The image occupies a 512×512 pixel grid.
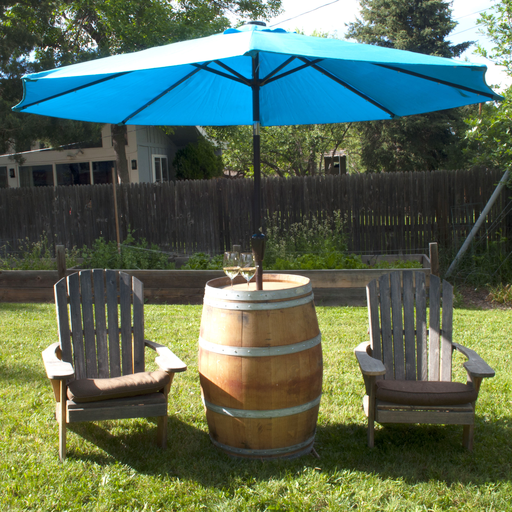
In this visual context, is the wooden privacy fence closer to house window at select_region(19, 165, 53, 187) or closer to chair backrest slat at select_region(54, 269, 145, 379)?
chair backrest slat at select_region(54, 269, 145, 379)

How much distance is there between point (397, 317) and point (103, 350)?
7.15 feet

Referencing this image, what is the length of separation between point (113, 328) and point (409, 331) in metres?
2.19

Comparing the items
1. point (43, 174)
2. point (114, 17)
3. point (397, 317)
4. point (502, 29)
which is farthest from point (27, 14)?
point (397, 317)

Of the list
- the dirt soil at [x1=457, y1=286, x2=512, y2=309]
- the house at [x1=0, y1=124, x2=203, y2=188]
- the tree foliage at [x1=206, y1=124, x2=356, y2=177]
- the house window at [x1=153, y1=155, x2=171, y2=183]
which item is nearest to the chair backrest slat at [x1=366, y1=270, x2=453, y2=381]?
the dirt soil at [x1=457, y1=286, x2=512, y2=309]

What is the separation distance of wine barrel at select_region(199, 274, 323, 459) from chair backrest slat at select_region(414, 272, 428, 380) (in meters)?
0.96

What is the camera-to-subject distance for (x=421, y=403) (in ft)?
9.60

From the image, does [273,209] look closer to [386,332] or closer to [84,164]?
[386,332]

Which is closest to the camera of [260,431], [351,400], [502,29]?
[260,431]

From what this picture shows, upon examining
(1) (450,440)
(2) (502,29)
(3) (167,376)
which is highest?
(2) (502,29)

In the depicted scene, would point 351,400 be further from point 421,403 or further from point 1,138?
point 1,138

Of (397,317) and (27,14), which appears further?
(27,14)

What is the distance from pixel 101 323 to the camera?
11.5 ft

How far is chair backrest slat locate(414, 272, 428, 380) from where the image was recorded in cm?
352

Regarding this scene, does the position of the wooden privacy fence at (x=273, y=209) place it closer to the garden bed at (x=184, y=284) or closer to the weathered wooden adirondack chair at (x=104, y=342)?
the garden bed at (x=184, y=284)
